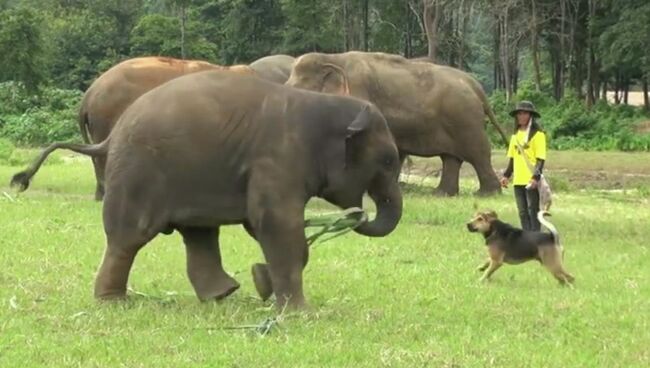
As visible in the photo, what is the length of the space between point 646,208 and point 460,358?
12783mm

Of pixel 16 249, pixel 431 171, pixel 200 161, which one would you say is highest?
pixel 200 161

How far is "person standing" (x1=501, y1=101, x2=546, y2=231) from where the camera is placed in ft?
41.9

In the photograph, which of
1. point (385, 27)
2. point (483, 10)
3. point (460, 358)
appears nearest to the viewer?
Answer: point (460, 358)

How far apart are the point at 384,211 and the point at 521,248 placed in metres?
2.45

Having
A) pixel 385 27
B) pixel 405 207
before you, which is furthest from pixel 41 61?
pixel 405 207

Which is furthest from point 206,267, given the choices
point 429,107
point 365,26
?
point 365,26

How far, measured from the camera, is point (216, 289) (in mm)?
8516

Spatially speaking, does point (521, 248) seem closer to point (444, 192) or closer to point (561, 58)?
point (444, 192)

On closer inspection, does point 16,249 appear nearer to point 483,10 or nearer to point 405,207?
point 405,207

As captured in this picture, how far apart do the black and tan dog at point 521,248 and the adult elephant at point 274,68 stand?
10.2 meters

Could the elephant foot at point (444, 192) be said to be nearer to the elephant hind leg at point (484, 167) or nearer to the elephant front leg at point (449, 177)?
the elephant front leg at point (449, 177)

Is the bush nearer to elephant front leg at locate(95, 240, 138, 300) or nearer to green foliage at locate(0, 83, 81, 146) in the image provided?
green foliage at locate(0, 83, 81, 146)

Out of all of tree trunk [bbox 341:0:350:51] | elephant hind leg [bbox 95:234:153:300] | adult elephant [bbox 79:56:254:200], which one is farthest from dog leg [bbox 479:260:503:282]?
tree trunk [bbox 341:0:350:51]

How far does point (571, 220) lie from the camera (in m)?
16.2
